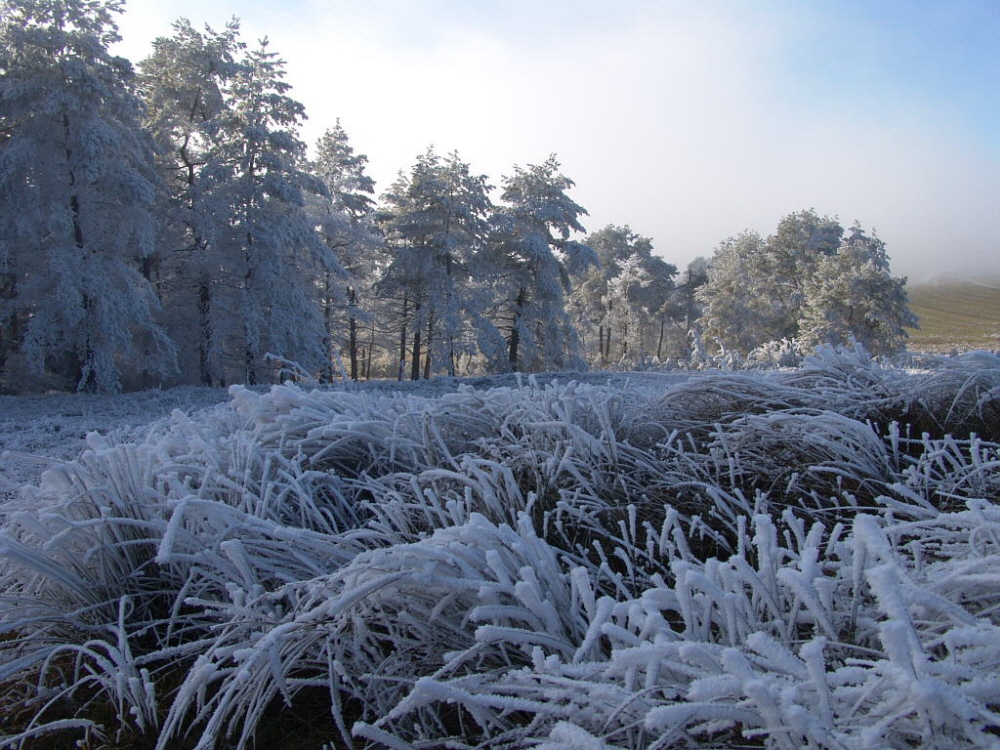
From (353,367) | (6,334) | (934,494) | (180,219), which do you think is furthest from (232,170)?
(934,494)

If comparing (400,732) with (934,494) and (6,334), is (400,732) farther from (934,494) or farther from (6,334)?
(6,334)

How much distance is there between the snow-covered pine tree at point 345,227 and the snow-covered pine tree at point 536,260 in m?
4.71

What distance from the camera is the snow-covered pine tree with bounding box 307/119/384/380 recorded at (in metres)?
20.0

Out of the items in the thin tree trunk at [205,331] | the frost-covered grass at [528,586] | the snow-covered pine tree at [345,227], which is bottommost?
the frost-covered grass at [528,586]

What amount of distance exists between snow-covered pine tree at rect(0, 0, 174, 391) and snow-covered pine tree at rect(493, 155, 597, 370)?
37.7 feet

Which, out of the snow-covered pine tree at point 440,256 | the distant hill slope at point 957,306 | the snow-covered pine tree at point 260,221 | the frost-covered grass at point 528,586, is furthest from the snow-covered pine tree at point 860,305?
the distant hill slope at point 957,306

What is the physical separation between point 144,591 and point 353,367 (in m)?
22.5

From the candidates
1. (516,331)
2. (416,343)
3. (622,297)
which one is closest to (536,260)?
(516,331)

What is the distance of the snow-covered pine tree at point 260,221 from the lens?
15.1 metres

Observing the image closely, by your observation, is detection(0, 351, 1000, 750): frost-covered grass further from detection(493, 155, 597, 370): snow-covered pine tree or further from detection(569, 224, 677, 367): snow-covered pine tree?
detection(569, 224, 677, 367): snow-covered pine tree

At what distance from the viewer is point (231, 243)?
15.6m

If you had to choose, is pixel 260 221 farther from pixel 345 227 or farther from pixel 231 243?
pixel 345 227

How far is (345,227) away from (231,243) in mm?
4953

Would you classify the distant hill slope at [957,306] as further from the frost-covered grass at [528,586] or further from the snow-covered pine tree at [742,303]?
the frost-covered grass at [528,586]
